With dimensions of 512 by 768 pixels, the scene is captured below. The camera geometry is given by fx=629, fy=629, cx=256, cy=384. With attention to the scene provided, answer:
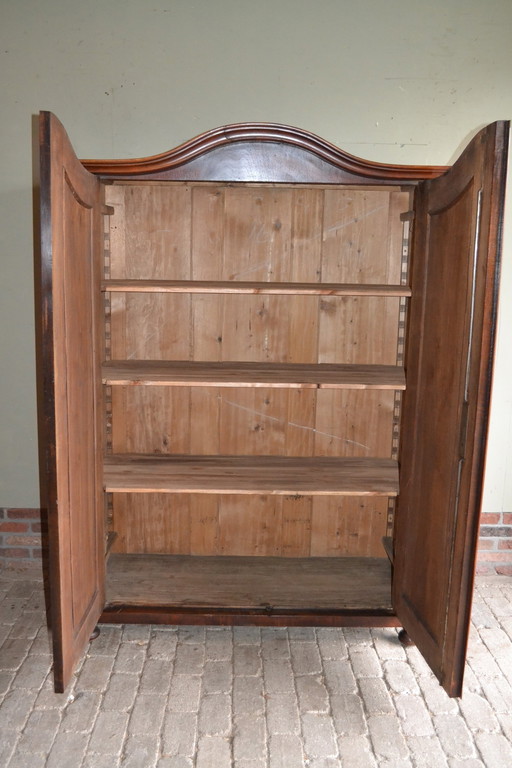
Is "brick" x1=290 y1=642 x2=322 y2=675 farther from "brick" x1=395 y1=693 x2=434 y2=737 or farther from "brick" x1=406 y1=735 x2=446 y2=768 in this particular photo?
"brick" x1=406 y1=735 x2=446 y2=768

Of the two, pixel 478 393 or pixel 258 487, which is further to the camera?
pixel 258 487

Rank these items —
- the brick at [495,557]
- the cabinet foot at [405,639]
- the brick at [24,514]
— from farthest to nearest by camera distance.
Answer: the brick at [495,557]
the brick at [24,514]
the cabinet foot at [405,639]

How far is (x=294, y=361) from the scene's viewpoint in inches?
104

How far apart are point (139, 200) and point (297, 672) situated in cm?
189

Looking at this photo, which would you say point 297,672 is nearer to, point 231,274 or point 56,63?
point 231,274

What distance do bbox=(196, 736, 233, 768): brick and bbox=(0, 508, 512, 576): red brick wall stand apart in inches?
49.5

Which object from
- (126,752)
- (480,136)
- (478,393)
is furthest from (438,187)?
(126,752)

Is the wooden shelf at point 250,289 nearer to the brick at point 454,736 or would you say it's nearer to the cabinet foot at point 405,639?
the cabinet foot at point 405,639

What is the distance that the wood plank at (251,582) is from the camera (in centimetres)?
240

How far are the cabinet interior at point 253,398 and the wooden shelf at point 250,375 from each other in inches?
0.8

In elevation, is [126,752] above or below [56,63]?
below

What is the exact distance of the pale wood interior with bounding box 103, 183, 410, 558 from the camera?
8.29 ft

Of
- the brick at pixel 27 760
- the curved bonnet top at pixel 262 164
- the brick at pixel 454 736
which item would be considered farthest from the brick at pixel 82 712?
the curved bonnet top at pixel 262 164

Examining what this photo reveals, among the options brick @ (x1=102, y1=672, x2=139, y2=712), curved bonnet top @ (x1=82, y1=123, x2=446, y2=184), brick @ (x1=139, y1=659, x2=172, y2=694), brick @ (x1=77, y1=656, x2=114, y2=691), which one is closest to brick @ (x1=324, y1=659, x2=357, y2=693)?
brick @ (x1=139, y1=659, x2=172, y2=694)
